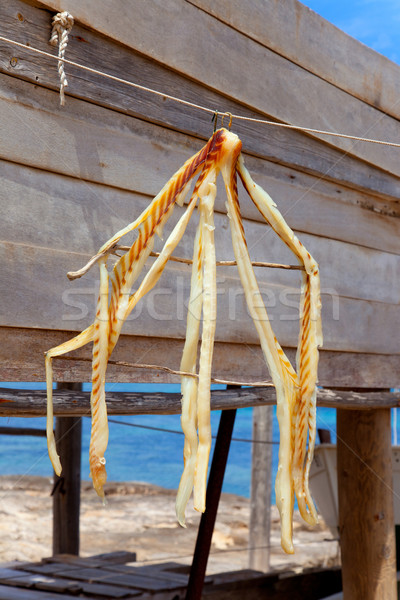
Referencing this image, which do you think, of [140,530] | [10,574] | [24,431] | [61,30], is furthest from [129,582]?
[140,530]

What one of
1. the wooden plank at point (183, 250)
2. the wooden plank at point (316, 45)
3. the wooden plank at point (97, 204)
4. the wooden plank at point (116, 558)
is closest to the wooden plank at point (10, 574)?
the wooden plank at point (116, 558)

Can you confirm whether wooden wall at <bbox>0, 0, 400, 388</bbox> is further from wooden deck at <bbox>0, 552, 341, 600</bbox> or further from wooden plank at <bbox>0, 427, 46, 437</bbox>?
wooden plank at <bbox>0, 427, 46, 437</bbox>

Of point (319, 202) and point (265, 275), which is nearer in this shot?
point (265, 275)

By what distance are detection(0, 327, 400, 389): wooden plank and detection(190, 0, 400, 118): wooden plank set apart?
1.39m

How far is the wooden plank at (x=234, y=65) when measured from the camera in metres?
2.65

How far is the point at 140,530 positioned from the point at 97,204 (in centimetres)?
1326

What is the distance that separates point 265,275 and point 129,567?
3111mm

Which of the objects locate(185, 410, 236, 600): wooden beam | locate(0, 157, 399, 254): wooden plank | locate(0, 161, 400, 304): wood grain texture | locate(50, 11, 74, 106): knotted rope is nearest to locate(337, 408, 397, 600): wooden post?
locate(185, 410, 236, 600): wooden beam

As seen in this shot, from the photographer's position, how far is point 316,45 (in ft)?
11.3

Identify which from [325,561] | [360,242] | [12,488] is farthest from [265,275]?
[12,488]

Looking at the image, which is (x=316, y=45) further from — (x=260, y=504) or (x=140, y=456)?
(x=140, y=456)

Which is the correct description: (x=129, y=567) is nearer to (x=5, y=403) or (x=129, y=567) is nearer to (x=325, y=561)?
(x=5, y=403)

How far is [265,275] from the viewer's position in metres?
3.21

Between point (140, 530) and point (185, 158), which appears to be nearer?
point (185, 158)
